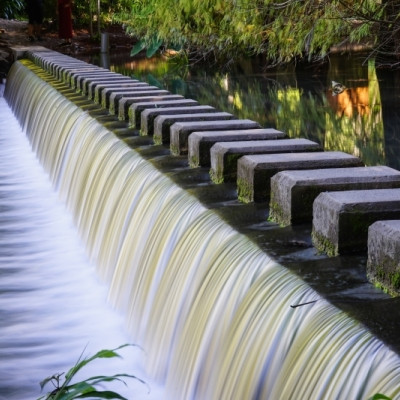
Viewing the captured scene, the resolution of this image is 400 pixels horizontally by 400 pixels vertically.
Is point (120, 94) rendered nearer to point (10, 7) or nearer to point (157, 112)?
point (157, 112)

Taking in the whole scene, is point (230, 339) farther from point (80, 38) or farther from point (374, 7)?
point (80, 38)

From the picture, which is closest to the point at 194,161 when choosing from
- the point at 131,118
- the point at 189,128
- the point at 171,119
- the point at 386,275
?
the point at 189,128

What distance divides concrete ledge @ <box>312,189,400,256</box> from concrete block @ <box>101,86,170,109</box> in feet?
20.2

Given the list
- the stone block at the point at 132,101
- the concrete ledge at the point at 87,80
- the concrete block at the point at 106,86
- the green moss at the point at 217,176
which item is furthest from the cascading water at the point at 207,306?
the concrete ledge at the point at 87,80

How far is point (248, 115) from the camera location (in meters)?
11.6

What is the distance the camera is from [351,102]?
1271 centimetres

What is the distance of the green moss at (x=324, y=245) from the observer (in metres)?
4.04

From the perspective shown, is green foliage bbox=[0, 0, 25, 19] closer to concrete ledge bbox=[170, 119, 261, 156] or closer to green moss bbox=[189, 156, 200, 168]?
concrete ledge bbox=[170, 119, 261, 156]

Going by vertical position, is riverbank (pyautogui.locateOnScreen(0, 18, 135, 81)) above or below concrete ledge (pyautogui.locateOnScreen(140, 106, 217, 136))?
below

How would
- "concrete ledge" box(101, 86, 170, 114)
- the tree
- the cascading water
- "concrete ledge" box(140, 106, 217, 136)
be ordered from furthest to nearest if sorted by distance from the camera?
the tree < "concrete ledge" box(101, 86, 170, 114) < "concrete ledge" box(140, 106, 217, 136) < the cascading water

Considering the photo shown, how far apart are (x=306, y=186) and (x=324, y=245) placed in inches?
19.0

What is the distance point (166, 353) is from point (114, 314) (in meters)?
1.31

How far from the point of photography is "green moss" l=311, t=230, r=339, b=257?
4.04 meters

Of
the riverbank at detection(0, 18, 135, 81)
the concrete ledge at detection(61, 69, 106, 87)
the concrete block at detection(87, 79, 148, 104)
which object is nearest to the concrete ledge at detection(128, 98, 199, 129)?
the concrete block at detection(87, 79, 148, 104)
